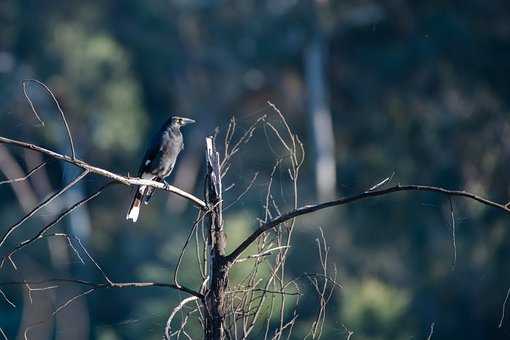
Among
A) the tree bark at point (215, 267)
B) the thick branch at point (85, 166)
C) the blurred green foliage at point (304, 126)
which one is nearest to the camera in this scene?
the thick branch at point (85, 166)

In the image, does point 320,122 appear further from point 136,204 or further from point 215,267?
point 215,267

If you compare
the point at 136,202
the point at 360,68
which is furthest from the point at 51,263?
the point at 136,202

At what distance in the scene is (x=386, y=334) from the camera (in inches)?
706

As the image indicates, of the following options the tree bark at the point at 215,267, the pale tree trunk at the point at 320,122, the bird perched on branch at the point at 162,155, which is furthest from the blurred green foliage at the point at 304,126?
the tree bark at the point at 215,267

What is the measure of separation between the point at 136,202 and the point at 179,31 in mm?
19327

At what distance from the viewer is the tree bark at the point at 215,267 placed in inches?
195

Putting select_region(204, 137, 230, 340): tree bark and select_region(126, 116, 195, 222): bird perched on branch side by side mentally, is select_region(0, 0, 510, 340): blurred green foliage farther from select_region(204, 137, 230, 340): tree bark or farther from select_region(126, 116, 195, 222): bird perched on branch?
select_region(204, 137, 230, 340): tree bark

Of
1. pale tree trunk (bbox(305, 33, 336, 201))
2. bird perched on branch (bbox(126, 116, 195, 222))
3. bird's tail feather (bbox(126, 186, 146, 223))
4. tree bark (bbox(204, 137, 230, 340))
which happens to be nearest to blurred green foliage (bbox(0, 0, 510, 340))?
pale tree trunk (bbox(305, 33, 336, 201))

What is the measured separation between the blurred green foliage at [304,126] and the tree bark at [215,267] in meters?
10.7

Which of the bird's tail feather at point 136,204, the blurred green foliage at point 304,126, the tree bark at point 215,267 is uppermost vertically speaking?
the blurred green foliage at point 304,126

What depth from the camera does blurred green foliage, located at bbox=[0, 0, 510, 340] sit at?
20.5 meters

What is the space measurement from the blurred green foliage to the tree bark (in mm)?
10664

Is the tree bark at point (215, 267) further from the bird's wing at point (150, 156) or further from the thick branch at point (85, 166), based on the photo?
the bird's wing at point (150, 156)

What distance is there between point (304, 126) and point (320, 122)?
1.11m
